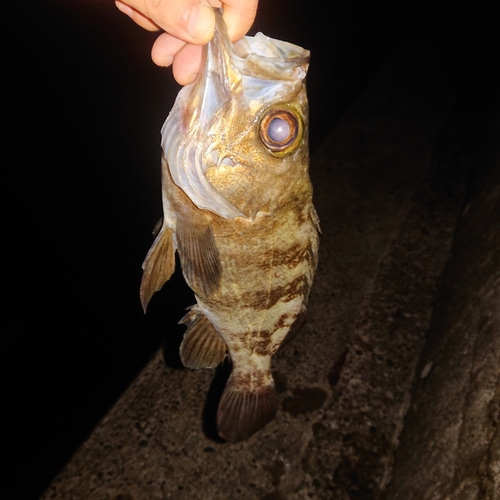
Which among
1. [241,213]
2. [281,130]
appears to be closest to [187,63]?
[281,130]

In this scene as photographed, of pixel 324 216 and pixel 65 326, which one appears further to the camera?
pixel 324 216

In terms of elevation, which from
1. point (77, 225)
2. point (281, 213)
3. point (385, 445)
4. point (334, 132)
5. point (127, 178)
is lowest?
point (77, 225)

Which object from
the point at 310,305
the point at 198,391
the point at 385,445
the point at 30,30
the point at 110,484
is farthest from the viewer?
the point at 30,30

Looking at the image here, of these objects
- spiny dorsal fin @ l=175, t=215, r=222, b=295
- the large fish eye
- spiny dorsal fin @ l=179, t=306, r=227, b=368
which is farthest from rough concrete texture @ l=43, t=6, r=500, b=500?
the large fish eye

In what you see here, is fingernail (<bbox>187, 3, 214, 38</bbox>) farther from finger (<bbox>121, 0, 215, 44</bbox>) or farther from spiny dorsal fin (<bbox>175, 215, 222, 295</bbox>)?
spiny dorsal fin (<bbox>175, 215, 222, 295</bbox>)

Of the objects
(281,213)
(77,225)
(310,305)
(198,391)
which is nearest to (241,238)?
(281,213)

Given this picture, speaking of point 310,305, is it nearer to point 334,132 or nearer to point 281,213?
point 281,213

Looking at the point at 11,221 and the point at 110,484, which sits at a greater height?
the point at 110,484

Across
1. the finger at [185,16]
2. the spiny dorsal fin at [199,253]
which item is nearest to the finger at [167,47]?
the finger at [185,16]
